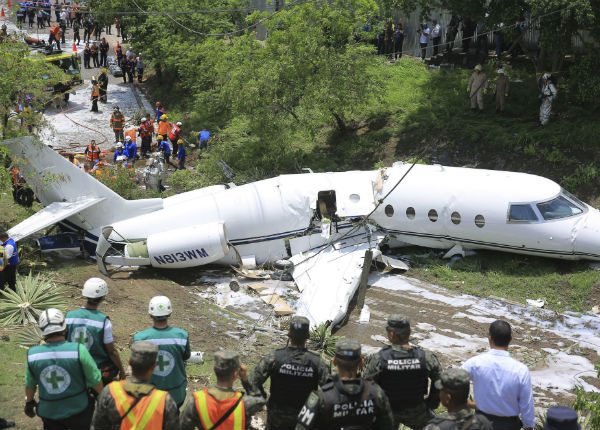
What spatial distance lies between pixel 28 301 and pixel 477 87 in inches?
745

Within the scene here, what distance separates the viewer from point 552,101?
25.4 m

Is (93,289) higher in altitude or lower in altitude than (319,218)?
higher

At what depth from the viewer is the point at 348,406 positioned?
23.0 feet

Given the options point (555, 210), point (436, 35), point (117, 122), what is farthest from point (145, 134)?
point (555, 210)

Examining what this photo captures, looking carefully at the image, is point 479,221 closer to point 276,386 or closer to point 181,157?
point 276,386

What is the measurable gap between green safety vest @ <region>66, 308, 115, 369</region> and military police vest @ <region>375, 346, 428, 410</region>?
3.60 m

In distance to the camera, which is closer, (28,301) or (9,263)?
(28,301)

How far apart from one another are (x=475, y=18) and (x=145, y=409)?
23.4m

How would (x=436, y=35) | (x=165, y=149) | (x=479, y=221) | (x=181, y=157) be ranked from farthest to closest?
1. (x=436, y=35)
2. (x=165, y=149)
3. (x=181, y=157)
4. (x=479, y=221)

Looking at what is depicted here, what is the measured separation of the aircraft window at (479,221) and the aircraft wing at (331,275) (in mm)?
2758

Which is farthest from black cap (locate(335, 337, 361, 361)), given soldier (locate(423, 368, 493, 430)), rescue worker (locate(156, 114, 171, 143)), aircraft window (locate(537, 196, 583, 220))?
rescue worker (locate(156, 114, 171, 143))

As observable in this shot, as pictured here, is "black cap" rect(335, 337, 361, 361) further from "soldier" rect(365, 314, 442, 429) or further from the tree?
the tree

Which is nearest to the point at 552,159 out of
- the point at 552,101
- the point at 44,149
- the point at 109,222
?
the point at 552,101

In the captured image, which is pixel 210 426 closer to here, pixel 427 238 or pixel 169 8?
pixel 427 238
